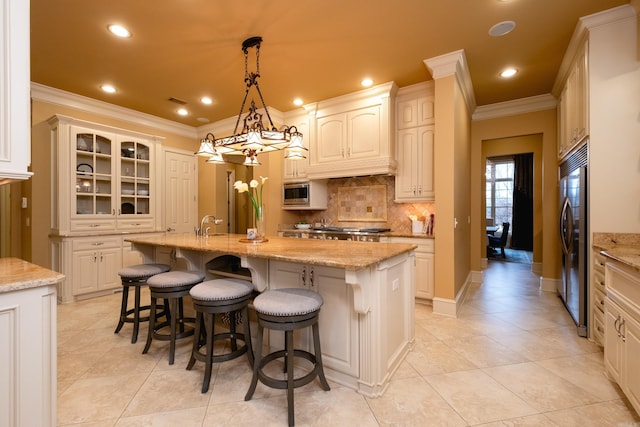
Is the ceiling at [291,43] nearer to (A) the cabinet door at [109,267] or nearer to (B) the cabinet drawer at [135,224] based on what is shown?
(B) the cabinet drawer at [135,224]

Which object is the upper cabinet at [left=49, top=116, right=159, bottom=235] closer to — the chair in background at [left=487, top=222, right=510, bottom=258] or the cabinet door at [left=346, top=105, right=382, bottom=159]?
the cabinet door at [left=346, top=105, right=382, bottom=159]

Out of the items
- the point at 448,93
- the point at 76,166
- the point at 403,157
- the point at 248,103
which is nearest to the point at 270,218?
the point at 248,103

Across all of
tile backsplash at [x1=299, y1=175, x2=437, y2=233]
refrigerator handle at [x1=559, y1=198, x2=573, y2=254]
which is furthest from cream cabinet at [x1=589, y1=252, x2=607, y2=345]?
tile backsplash at [x1=299, y1=175, x2=437, y2=233]

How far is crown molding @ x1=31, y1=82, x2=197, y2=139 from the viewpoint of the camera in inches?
148

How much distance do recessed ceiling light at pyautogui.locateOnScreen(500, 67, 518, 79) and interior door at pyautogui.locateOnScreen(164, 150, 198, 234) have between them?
4.82m

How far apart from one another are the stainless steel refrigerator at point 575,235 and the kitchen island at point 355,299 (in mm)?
1621

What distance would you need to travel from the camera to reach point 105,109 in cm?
436

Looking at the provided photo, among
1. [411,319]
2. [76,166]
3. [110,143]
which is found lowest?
[411,319]

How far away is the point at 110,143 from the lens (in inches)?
164

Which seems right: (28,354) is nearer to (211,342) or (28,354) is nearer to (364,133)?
(211,342)

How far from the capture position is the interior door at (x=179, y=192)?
16.1ft

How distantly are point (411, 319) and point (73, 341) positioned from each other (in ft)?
9.70

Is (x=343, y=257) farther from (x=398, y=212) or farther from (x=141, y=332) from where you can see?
(x=398, y=212)

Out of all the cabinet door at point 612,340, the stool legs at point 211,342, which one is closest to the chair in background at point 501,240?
the cabinet door at point 612,340
